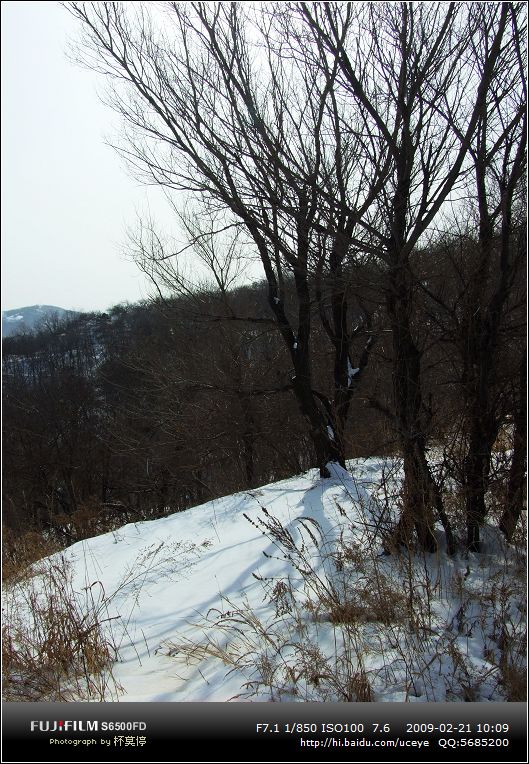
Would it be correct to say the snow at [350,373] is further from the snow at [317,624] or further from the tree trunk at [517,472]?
the tree trunk at [517,472]

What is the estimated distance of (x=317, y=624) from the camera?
2.59 metres

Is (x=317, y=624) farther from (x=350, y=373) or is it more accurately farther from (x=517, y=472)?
(x=350, y=373)

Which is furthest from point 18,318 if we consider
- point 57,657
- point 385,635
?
point 385,635

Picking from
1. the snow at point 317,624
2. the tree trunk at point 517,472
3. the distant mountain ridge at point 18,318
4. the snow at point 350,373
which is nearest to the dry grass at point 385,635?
the snow at point 317,624

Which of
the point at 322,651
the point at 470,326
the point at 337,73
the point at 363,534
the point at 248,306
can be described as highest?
the point at 337,73

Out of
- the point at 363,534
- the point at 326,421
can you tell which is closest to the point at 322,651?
the point at 363,534

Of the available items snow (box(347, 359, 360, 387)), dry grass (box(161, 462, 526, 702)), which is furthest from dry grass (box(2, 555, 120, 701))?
snow (box(347, 359, 360, 387))

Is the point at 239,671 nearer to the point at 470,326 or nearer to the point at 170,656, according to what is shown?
the point at 170,656

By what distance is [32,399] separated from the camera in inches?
588

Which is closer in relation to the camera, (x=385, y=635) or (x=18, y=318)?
(x=385, y=635)

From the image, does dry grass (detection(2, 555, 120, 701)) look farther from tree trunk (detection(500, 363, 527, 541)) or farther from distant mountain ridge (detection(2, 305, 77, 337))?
tree trunk (detection(500, 363, 527, 541))

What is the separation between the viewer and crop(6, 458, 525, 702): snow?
85.3 inches

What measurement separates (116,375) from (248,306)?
11458mm

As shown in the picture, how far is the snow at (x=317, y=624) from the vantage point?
2166 millimetres
